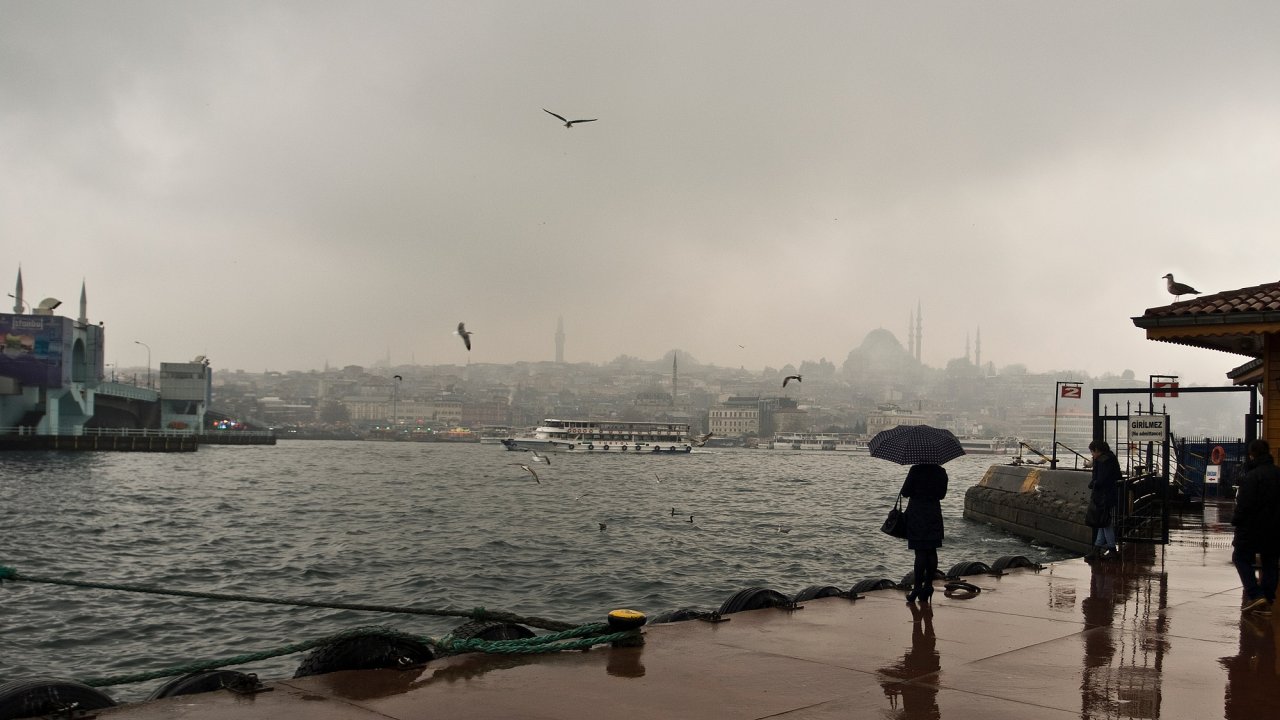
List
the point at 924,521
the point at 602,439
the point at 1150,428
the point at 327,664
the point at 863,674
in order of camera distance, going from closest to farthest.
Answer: the point at 327,664 → the point at 863,674 → the point at 924,521 → the point at 1150,428 → the point at 602,439

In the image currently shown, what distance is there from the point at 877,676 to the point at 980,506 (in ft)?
98.0

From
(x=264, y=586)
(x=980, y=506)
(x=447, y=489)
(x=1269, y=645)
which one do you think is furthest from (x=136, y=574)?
(x=447, y=489)

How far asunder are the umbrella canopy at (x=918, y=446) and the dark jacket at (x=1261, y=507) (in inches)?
93.1

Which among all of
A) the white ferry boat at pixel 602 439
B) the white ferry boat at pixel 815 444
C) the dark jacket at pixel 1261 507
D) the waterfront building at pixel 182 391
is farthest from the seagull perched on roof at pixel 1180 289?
the white ferry boat at pixel 815 444

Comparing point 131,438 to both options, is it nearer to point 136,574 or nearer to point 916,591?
point 136,574

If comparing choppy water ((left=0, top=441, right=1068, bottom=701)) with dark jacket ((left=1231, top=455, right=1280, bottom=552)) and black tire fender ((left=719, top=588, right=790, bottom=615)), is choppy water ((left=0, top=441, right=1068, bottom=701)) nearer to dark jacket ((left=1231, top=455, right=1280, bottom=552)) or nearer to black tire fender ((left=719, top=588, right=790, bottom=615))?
black tire fender ((left=719, top=588, right=790, bottom=615))

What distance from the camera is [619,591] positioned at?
57.2 ft

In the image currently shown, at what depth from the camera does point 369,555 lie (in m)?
Answer: 23.2

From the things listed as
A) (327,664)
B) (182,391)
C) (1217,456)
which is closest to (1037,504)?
(1217,456)

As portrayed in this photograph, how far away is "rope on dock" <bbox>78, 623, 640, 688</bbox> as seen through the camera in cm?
603

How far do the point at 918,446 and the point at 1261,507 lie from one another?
288cm

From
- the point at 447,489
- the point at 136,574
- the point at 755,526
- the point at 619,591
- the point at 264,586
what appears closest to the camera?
the point at 619,591

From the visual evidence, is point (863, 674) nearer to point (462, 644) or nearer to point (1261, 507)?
point (462, 644)

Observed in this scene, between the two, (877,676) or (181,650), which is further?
A: (181,650)
